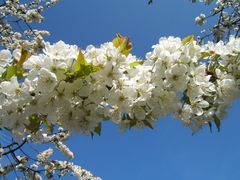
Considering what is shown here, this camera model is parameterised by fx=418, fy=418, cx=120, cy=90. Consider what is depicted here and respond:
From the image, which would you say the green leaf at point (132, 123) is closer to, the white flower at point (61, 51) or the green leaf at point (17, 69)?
the white flower at point (61, 51)

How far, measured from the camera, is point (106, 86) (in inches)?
80.9

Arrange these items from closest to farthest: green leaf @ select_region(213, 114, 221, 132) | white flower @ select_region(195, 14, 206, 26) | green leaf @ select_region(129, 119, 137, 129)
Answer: green leaf @ select_region(129, 119, 137, 129), green leaf @ select_region(213, 114, 221, 132), white flower @ select_region(195, 14, 206, 26)

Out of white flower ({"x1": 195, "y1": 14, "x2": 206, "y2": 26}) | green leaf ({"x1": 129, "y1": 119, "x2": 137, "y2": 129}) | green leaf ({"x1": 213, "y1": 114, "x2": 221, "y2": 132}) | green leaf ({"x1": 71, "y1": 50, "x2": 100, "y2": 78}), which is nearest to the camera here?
green leaf ({"x1": 71, "y1": 50, "x2": 100, "y2": 78})

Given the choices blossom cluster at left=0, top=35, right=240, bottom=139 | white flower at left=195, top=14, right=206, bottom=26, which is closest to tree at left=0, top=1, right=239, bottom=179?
blossom cluster at left=0, top=35, right=240, bottom=139

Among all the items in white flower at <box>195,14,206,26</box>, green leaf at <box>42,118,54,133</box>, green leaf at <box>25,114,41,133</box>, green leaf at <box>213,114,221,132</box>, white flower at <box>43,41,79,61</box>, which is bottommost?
green leaf at <box>25,114,41,133</box>

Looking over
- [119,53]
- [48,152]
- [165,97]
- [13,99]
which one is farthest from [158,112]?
[48,152]

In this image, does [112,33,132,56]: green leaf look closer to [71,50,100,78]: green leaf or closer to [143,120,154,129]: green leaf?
[71,50,100,78]: green leaf

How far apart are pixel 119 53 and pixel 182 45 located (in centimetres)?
35

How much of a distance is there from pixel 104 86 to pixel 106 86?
34mm

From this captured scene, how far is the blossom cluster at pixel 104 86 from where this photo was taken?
2.01 m

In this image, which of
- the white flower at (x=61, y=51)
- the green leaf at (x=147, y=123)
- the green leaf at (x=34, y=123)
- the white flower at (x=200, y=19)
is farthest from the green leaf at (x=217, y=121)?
the white flower at (x=200, y=19)

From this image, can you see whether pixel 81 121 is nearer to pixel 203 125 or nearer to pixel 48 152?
pixel 203 125

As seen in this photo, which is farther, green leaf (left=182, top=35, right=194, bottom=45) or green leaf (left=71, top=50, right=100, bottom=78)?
green leaf (left=182, top=35, right=194, bottom=45)

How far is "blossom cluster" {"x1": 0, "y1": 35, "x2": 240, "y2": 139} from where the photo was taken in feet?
6.58
